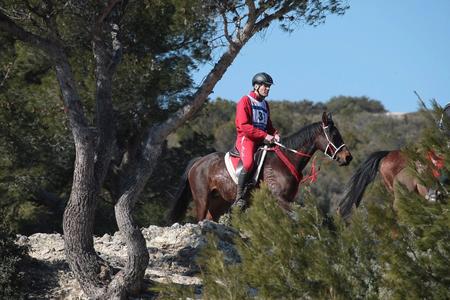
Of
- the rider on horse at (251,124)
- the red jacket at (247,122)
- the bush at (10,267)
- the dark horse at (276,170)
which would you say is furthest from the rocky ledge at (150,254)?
the red jacket at (247,122)

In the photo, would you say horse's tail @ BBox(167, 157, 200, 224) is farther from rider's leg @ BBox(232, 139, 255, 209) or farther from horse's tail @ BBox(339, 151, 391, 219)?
horse's tail @ BBox(339, 151, 391, 219)

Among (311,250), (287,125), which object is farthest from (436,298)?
(287,125)

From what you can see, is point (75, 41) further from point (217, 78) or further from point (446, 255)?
point (446, 255)

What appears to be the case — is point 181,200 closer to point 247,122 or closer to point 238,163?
point 238,163

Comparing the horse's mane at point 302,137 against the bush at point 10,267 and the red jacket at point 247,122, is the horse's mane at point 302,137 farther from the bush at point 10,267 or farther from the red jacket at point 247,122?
the bush at point 10,267

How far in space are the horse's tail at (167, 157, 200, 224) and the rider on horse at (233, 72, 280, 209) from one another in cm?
169

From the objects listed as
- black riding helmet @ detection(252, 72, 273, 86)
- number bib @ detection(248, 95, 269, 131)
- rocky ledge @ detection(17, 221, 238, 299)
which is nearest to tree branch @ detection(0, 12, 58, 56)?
rocky ledge @ detection(17, 221, 238, 299)

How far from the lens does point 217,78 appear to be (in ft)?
34.6

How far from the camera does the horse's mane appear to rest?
1277 cm

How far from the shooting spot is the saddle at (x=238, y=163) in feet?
41.8

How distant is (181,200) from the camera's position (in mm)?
14406

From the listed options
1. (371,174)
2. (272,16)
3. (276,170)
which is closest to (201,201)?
(276,170)

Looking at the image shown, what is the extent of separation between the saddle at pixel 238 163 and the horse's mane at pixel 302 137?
14.0 inches

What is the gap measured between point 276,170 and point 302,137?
2.04 feet
